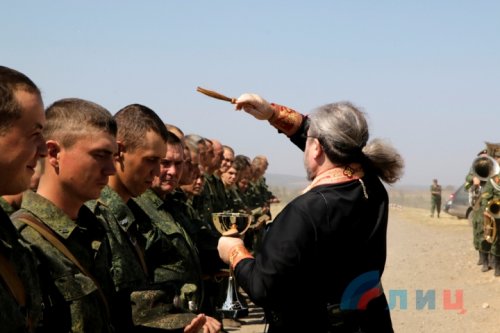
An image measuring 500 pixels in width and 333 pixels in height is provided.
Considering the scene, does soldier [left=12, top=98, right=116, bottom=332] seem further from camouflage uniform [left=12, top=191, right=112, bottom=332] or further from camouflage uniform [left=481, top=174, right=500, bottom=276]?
camouflage uniform [left=481, top=174, right=500, bottom=276]

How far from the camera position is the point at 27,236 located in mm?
3055

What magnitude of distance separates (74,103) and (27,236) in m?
0.80

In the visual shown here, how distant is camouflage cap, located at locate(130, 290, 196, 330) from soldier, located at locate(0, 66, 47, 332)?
85 centimetres

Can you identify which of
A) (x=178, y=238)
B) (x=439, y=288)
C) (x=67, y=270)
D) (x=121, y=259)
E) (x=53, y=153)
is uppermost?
(x=53, y=153)

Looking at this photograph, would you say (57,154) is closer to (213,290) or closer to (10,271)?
(10,271)

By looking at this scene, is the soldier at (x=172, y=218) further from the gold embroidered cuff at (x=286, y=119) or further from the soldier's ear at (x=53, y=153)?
the soldier's ear at (x=53, y=153)

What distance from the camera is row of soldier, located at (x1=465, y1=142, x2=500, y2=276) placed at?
14617 mm

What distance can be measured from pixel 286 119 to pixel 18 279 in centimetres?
213

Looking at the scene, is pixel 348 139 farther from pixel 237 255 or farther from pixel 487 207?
pixel 487 207

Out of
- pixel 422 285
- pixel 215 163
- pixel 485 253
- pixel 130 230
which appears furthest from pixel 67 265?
pixel 485 253

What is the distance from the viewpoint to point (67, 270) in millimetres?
3023

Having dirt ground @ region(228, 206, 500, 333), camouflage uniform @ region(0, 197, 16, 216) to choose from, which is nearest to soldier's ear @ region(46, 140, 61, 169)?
camouflage uniform @ region(0, 197, 16, 216)

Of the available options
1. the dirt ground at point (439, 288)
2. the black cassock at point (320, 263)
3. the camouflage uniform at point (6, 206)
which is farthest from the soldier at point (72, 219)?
the dirt ground at point (439, 288)

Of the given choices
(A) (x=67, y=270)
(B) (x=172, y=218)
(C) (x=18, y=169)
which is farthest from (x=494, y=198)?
(C) (x=18, y=169)
